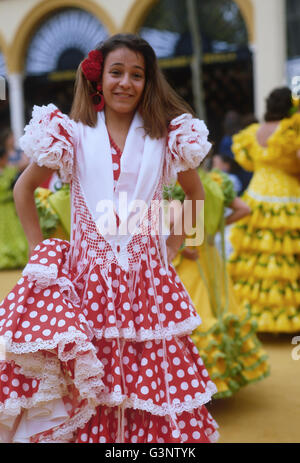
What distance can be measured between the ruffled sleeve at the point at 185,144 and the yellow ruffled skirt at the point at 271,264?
2.54 meters

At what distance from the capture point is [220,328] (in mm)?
3402

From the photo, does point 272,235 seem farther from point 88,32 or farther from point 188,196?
point 88,32

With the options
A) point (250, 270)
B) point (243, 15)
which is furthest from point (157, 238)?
point (243, 15)

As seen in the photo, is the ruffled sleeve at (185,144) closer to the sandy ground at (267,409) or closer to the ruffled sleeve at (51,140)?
the ruffled sleeve at (51,140)

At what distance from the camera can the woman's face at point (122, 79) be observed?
7.23ft

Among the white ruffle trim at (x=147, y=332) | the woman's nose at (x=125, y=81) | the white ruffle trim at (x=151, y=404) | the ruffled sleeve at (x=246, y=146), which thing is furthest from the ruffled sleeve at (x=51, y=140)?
the ruffled sleeve at (x=246, y=146)

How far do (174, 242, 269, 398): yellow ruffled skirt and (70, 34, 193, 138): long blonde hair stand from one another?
1.28 meters

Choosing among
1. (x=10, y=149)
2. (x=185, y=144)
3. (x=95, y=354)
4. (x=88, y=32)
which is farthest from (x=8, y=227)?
(x=95, y=354)

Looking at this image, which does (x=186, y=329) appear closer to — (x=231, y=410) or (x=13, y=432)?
(x=13, y=432)

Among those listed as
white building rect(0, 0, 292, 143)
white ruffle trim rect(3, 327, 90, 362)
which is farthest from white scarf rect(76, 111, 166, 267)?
white building rect(0, 0, 292, 143)

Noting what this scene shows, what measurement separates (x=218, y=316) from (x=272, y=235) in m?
1.43

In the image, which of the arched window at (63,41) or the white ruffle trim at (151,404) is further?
the arched window at (63,41)

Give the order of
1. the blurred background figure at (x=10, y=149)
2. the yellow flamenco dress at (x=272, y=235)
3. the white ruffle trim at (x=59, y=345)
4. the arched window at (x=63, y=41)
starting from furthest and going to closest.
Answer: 1. the arched window at (x=63, y=41)
2. the blurred background figure at (x=10, y=149)
3. the yellow flamenco dress at (x=272, y=235)
4. the white ruffle trim at (x=59, y=345)
